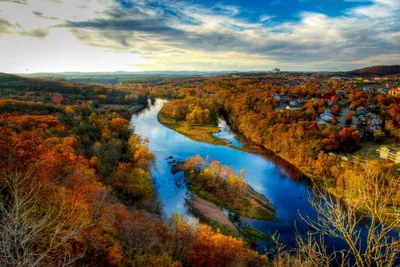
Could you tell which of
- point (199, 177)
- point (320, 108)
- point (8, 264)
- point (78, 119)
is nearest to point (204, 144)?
point (199, 177)

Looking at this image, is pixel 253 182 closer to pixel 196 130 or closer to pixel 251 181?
pixel 251 181

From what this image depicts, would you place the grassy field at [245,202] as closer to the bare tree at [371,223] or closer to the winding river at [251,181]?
the winding river at [251,181]

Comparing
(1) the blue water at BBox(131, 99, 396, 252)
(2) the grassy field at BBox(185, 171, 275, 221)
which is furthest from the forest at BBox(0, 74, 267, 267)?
(2) the grassy field at BBox(185, 171, 275, 221)

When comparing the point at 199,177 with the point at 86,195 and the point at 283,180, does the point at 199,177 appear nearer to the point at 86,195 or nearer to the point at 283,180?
the point at 283,180

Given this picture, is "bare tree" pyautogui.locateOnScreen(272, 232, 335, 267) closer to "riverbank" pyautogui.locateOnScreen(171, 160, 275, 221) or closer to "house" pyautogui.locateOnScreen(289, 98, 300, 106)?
"riverbank" pyautogui.locateOnScreen(171, 160, 275, 221)

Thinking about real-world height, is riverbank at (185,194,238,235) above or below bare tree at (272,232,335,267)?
below

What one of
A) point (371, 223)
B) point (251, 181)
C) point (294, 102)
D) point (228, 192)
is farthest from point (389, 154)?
point (371, 223)

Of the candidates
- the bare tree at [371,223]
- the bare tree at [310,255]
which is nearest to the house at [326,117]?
the bare tree at [310,255]
